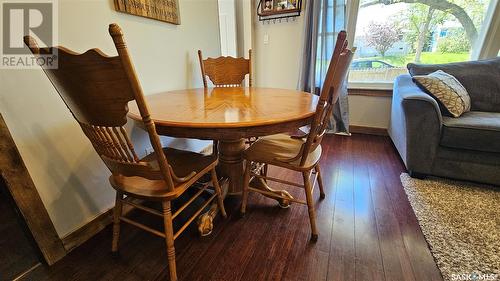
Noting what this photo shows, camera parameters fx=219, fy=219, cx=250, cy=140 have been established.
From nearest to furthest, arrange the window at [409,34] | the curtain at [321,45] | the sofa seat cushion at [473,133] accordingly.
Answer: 1. the sofa seat cushion at [473,133]
2. the window at [409,34]
3. the curtain at [321,45]

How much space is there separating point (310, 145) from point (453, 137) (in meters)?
1.31

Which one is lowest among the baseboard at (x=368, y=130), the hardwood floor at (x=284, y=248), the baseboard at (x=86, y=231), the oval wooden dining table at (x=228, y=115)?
the hardwood floor at (x=284, y=248)

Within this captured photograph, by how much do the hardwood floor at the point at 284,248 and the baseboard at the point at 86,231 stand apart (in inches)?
1.4

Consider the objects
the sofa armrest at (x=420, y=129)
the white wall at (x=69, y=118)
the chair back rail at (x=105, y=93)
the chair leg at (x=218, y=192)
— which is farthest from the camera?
the sofa armrest at (x=420, y=129)

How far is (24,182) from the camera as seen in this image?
3.30 ft

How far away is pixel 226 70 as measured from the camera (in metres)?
2.08

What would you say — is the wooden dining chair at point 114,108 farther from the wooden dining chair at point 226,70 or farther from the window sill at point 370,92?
the window sill at point 370,92

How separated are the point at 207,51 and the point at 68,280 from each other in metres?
2.05

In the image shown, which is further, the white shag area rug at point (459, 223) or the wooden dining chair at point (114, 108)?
the white shag area rug at point (459, 223)

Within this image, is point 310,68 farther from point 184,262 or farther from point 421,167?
point 184,262

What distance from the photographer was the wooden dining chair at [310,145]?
969 mm

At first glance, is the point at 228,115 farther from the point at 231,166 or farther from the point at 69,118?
the point at 69,118

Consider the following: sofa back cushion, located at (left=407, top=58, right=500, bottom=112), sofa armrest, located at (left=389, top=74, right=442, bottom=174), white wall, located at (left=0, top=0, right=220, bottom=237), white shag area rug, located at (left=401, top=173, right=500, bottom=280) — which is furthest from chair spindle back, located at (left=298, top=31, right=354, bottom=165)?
sofa back cushion, located at (left=407, top=58, right=500, bottom=112)

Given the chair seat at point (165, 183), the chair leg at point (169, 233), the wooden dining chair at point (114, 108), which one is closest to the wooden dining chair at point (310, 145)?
the chair seat at point (165, 183)
